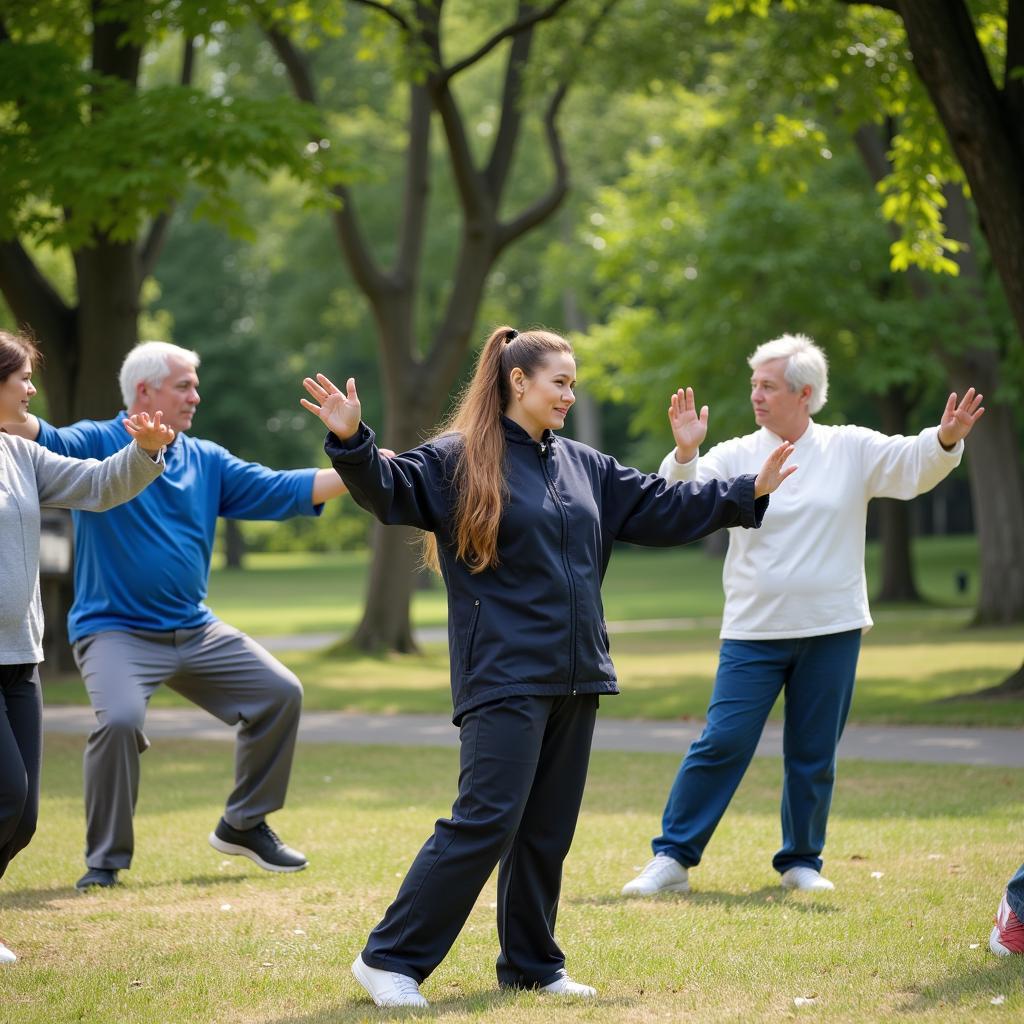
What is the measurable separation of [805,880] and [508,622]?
94.4 inches

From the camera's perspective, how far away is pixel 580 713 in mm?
4852

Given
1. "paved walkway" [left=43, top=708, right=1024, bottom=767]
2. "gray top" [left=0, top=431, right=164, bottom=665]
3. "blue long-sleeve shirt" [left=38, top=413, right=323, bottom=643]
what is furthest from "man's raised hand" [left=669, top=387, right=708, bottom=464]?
"paved walkway" [left=43, top=708, right=1024, bottom=767]

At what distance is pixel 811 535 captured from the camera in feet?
21.2

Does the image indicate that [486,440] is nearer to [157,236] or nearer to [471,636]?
[471,636]

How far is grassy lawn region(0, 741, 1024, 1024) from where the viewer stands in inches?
185

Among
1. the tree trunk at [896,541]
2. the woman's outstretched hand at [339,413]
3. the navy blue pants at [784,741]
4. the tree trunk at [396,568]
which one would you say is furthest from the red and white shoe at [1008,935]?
the tree trunk at [896,541]

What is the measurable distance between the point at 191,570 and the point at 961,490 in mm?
64536

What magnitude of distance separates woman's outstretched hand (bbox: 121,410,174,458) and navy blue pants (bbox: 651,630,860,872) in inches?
103

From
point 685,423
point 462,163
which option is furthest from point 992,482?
point 685,423

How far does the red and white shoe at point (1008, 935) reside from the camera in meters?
5.07

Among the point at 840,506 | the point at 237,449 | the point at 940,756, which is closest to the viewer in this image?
the point at 840,506

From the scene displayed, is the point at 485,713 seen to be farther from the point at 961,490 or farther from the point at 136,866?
the point at 961,490

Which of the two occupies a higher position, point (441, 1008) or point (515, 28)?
point (515, 28)

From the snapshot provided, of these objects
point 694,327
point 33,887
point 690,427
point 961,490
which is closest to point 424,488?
point 690,427
